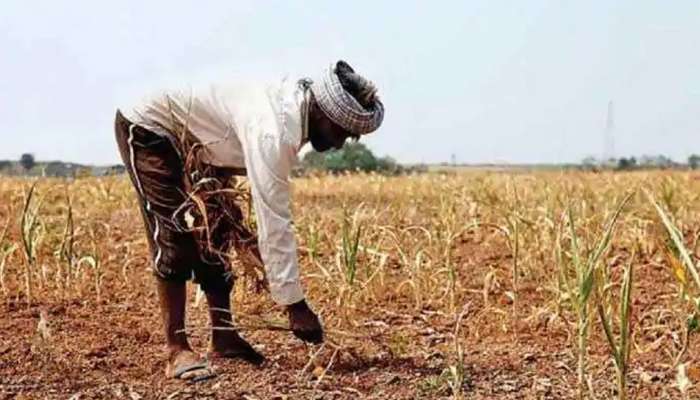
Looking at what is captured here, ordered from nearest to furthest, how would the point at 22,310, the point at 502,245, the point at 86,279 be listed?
1. the point at 22,310
2. the point at 86,279
3. the point at 502,245

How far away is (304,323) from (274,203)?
0.39 meters

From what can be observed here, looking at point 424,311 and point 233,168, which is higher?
point 233,168

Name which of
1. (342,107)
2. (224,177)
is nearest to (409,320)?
(224,177)

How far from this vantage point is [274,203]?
10.4ft

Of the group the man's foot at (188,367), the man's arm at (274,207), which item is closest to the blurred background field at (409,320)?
the man's foot at (188,367)

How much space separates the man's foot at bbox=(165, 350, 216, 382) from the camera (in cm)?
346

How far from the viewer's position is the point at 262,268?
12.0 ft

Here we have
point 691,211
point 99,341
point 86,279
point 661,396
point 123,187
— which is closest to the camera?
point 661,396

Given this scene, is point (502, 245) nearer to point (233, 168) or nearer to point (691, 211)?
point (691, 211)

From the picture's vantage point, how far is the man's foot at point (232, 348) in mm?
3705

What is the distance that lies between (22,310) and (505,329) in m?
1.93

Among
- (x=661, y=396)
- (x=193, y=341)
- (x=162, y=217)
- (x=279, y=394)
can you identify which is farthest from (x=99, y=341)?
(x=661, y=396)

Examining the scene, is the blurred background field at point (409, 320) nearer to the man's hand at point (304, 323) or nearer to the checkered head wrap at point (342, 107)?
the man's hand at point (304, 323)

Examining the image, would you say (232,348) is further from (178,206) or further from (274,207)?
(274,207)
